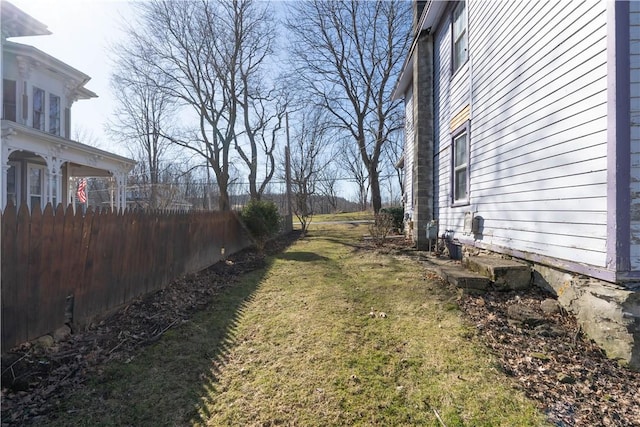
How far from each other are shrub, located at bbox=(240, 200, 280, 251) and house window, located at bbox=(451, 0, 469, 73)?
20.9ft

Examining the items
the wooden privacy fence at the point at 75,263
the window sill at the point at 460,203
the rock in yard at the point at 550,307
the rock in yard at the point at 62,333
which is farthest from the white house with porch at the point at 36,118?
the rock in yard at the point at 550,307

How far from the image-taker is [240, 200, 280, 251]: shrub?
1040 cm

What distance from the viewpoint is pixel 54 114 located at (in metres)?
11.5

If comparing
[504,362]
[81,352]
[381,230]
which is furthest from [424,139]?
[81,352]

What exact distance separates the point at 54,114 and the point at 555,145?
550 inches

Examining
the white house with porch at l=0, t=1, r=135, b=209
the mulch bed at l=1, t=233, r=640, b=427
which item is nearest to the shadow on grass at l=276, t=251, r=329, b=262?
the mulch bed at l=1, t=233, r=640, b=427

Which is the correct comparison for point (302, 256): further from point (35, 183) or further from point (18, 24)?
point (18, 24)

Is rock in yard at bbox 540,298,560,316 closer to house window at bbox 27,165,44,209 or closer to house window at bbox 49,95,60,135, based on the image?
house window at bbox 27,165,44,209

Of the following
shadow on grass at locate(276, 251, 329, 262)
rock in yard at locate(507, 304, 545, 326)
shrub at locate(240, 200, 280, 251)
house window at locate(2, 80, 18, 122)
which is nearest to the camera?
rock in yard at locate(507, 304, 545, 326)

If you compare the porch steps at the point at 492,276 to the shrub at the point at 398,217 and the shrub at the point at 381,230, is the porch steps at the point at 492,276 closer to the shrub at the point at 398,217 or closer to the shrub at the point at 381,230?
the shrub at the point at 381,230

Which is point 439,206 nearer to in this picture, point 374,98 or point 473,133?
point 473,133

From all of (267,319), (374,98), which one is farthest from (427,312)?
(374,98)

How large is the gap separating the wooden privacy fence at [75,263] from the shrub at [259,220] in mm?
4282

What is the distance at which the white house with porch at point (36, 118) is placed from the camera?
→ 9.26m
